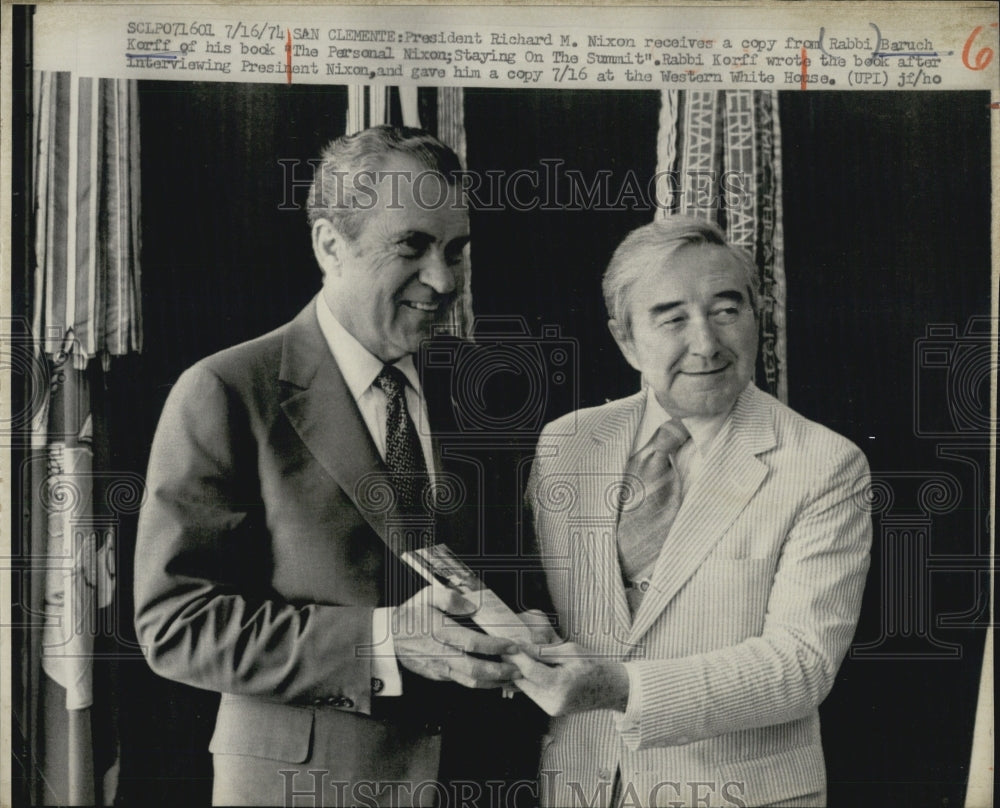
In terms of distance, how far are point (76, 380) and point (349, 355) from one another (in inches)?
24.5

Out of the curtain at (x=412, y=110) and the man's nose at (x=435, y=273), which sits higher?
the curtain at (x=412, y=110)

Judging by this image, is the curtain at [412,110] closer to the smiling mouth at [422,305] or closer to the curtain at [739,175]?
the smiling mouth at [422,305]

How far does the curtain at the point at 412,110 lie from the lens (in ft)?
7.13

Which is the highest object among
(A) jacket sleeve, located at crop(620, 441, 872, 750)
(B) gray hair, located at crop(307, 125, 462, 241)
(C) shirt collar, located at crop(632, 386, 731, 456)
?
(B) gray hair, located at crop(307, 125, 462, 241)

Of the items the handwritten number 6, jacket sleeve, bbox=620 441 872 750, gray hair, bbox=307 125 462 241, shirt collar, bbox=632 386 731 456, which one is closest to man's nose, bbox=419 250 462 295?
gray hair, bbox=307 125 462 241

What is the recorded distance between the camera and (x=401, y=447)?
212cm

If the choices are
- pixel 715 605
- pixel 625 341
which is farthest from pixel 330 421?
pixel 715 605

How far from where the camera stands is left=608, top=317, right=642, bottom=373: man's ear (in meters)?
2.14

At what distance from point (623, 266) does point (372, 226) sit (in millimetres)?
563

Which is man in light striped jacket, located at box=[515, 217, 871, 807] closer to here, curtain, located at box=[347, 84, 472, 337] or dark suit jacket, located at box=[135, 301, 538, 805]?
dark suit jacket, located at box=[135, 301, 538, 805]

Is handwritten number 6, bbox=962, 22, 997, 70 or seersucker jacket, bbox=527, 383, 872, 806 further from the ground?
handwritten number 6, bbox=962, 22, 997, 70

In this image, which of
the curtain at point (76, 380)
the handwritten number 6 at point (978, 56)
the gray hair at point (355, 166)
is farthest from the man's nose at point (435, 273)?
the handwritten number 6 at point (978, 56)

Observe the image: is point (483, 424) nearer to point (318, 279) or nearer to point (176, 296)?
point (318, 279)

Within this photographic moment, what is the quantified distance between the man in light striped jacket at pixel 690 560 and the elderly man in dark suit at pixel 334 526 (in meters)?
0.20
